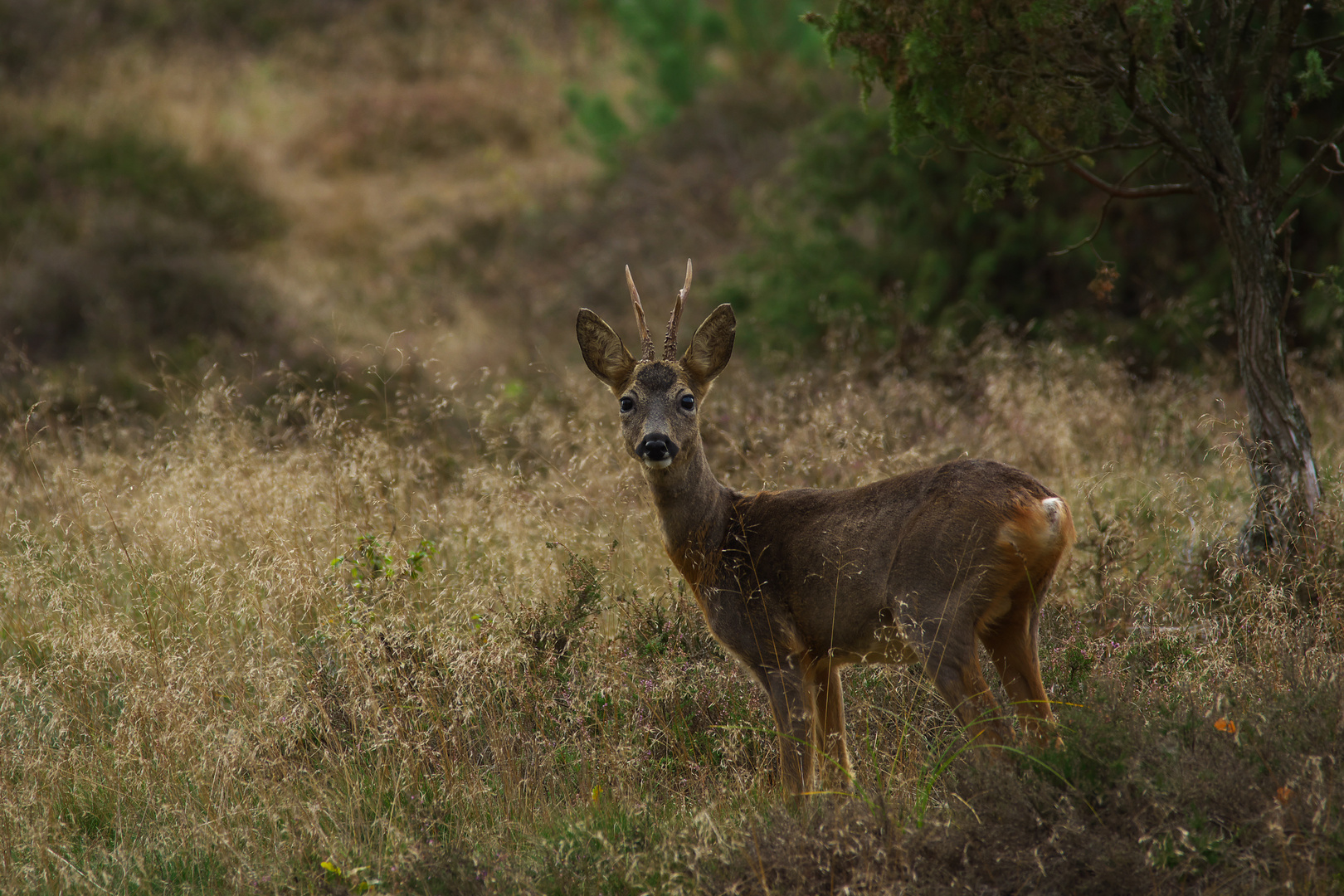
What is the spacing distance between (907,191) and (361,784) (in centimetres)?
878

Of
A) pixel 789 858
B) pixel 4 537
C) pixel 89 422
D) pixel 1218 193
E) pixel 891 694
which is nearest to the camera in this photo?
pixel 789 858

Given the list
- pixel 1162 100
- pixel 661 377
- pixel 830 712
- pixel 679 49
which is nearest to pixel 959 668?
pixel 830 712

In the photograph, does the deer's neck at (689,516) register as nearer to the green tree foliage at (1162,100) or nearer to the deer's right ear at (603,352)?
the deer's right ear at (603,352)

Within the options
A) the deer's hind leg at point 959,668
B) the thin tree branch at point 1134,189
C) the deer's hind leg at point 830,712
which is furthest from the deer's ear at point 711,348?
the thin tree branch at point 1134,189

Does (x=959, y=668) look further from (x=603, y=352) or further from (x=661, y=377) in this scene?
(x=603, y=352)

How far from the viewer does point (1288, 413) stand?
5152 mm

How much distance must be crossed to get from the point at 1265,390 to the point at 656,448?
3055mm

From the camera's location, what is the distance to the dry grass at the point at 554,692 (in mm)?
3432

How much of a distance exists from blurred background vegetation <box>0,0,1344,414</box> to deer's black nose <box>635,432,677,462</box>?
2189 millimetres

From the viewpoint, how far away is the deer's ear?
4.89 m

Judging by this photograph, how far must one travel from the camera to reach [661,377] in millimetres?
4762

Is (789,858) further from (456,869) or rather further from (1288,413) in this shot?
(1288,413)

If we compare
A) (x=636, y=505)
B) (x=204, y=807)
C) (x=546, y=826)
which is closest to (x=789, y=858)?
(x=546, y=826)

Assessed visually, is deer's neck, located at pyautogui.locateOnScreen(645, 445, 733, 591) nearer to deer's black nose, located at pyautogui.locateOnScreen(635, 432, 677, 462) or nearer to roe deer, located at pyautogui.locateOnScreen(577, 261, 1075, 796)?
roe deer, located at pyautogui.locateOnScreen(577, 261, 1075, 796)
